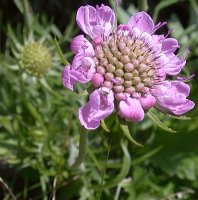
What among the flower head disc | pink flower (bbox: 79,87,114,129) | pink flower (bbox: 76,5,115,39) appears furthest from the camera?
the flower head disc

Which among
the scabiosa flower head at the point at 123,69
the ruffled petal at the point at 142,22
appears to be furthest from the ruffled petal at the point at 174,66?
the ruffled petal at the point at 142,22

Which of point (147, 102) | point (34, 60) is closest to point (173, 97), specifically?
point (147, 102)

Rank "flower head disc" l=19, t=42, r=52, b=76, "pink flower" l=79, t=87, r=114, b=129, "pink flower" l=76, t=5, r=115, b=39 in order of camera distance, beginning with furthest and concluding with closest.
Answer: 1. "flower head disc" l=19, t=42, r=52, b=76
2. "pink flower" l=76, t=5, r=115, b=39
3. "pink flower" l=79, t=87, r=114, b=129

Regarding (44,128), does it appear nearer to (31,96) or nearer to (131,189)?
(31,96)

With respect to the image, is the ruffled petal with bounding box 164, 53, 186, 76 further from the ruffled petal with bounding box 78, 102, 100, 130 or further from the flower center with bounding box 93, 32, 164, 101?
the ruffled petal with bounding box 78, 102, 100, 130

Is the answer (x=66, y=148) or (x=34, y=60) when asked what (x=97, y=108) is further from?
(x=66, y=148)

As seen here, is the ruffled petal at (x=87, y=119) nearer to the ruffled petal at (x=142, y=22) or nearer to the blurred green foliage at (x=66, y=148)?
the ruffled petal at (x=142, y=22)

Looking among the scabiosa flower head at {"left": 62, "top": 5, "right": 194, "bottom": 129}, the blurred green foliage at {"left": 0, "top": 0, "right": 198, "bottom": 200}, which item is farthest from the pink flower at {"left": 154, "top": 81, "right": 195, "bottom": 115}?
the blurred green foliage at {"left": 0, "top": 0, "right": 198, "bottom": 200}
